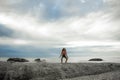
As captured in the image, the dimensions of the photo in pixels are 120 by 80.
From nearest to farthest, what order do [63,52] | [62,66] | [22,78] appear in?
[22,78], [62,66], [63,52]

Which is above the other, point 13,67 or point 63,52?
point 63,52

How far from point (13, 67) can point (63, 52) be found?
25.1 ft

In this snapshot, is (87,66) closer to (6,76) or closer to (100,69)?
(100,69)

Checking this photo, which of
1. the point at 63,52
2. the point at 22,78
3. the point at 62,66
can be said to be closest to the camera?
the point at 22,78

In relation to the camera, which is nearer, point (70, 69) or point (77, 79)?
point (77, 79)

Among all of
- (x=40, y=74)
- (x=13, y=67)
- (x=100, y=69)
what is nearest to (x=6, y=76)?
(x=13, y=67)

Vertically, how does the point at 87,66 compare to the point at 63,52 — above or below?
below

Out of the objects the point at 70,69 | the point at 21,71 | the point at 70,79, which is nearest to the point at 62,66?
the point at 70,69

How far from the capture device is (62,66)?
3006 centimetres

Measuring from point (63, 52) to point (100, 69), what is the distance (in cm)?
642

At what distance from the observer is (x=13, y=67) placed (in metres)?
27.9

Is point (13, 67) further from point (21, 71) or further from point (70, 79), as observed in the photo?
point (70, 79)

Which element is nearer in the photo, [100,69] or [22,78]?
[22,78]

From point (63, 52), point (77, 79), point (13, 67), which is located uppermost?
point (63, 52)
